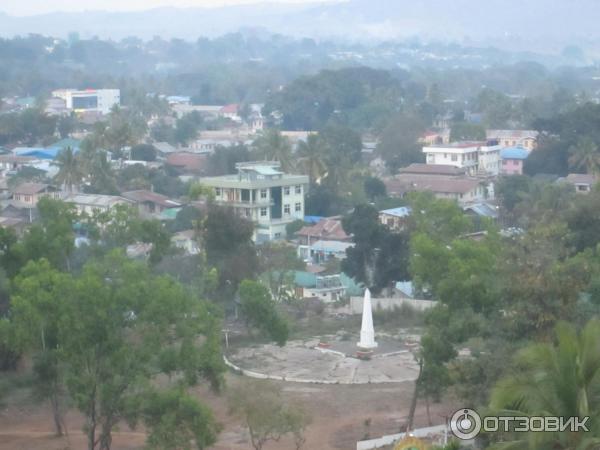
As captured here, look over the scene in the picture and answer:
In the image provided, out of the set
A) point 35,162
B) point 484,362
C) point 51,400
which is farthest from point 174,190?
point 484,362

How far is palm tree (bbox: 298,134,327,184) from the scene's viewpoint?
1404 inches

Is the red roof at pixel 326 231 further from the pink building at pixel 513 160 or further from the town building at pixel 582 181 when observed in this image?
the pink building at pixel 513 160

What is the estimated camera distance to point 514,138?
156ft

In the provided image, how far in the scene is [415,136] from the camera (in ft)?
153

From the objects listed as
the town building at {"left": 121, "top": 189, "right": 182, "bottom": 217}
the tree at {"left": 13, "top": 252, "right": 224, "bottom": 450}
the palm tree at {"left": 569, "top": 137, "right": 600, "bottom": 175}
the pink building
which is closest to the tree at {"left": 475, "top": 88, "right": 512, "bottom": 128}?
the pink building

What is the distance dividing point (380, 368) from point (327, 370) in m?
0.78

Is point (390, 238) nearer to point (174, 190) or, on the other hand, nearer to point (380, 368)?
point (380, 368)

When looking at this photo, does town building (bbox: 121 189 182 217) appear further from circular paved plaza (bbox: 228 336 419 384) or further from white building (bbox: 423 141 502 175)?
circular paved plaza (bbox: 228 336 419 384)

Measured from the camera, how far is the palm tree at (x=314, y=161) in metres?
35.7

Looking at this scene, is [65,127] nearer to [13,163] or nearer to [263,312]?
[13,163]

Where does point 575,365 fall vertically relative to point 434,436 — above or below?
above

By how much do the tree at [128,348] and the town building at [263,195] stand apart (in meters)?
15.7

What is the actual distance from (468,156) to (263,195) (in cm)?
1318

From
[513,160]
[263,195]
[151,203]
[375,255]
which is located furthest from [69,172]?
[513,160]
